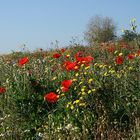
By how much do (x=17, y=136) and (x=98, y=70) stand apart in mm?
2141

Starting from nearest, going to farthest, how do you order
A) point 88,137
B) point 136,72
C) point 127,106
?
1. point 88,137
2. point 127,106
3. point 136,72

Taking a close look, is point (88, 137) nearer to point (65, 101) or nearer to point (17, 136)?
point (17, 136)

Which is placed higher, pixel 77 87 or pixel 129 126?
pixel 77 87

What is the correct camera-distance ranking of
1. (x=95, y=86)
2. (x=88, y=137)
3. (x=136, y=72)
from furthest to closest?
(x=136, y=72)
(x=95, y=86)
(x=88, y=137)

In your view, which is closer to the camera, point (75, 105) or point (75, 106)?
point (75, 106)

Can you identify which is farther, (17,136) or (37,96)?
(37,96)

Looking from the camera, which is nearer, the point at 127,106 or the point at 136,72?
the point at 127,106

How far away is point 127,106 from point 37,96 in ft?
4.60

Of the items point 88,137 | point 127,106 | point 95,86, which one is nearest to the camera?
point 88,137

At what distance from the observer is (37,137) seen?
16.8ft

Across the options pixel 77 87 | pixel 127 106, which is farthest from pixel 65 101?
pixel 127 106

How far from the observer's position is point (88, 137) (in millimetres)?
4875

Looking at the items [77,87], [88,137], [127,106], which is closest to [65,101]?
[77,87]

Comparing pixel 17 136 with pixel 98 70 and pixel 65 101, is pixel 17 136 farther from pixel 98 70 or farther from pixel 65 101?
pixel 98 70
